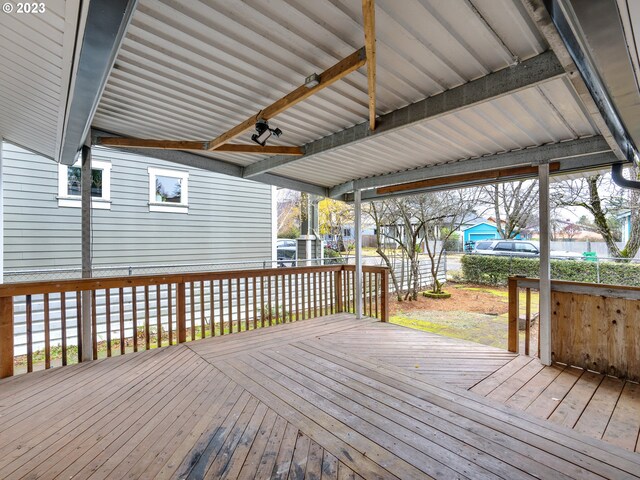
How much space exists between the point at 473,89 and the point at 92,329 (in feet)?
14.6

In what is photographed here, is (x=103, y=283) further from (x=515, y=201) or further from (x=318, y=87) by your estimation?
(x=515, y=201)

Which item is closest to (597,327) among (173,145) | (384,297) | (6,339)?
(384,297)

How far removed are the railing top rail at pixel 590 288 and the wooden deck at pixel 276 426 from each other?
3.19 feet

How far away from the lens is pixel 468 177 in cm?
433

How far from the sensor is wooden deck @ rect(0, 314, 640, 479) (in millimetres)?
1826

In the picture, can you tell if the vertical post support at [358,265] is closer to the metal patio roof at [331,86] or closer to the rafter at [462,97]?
the metal patio roof at [331,86]

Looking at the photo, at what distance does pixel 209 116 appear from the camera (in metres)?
3.29

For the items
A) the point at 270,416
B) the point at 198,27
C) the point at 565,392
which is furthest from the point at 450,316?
the point at 198,27

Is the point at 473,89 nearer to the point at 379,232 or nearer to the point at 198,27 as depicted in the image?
the point at 198,27

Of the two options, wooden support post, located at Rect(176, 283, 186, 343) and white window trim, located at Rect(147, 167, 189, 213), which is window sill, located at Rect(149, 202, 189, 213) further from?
wooden support post, located at Rect(176, 283, 186, 343)

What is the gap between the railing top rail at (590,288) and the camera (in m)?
2.96

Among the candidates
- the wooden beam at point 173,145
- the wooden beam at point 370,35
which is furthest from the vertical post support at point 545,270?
the wooden beam at point 173,145

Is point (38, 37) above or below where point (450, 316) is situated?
above

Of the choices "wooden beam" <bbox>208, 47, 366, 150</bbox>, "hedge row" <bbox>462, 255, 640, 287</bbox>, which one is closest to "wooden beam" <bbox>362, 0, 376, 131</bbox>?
"wooden beam" <bbox>208, 47, 366, 150</bbox>
